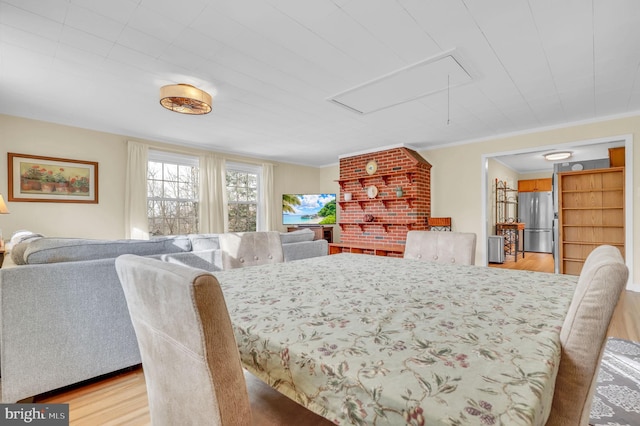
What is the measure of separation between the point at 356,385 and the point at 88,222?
16.2ft

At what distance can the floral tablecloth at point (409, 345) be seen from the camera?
0.46 m

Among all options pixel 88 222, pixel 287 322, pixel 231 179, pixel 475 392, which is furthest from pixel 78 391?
pixel 231 179

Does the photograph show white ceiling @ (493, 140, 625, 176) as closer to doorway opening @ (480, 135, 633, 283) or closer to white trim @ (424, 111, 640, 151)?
Result: doorway opening @ (480, 135, 633, 283)

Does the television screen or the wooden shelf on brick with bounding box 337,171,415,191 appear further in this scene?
the television screen

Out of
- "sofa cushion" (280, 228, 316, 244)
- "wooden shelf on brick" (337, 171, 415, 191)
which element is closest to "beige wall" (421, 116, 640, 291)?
"wooden shelf on brick" (337, 171, 415, 191)

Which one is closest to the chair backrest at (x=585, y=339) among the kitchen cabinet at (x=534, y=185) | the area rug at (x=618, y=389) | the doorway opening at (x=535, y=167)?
the area rug at (x=618, y=389)

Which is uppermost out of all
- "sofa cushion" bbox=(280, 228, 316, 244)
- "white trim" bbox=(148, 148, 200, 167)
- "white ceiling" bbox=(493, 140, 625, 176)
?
"white ceiling" bbox=(493, 140, 625, 176)

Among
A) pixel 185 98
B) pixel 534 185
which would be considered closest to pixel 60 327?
pixel 185 98

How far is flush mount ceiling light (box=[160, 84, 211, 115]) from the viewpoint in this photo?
106 inches

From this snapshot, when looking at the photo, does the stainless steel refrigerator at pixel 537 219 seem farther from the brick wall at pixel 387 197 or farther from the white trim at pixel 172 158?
the white trim at pixel 172 158

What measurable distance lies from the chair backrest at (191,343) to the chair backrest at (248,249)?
122 centimetres

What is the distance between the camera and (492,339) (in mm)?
664

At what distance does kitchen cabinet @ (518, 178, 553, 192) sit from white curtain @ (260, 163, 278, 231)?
22.9ft

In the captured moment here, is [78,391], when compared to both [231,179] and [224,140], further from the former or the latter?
[231,179]
